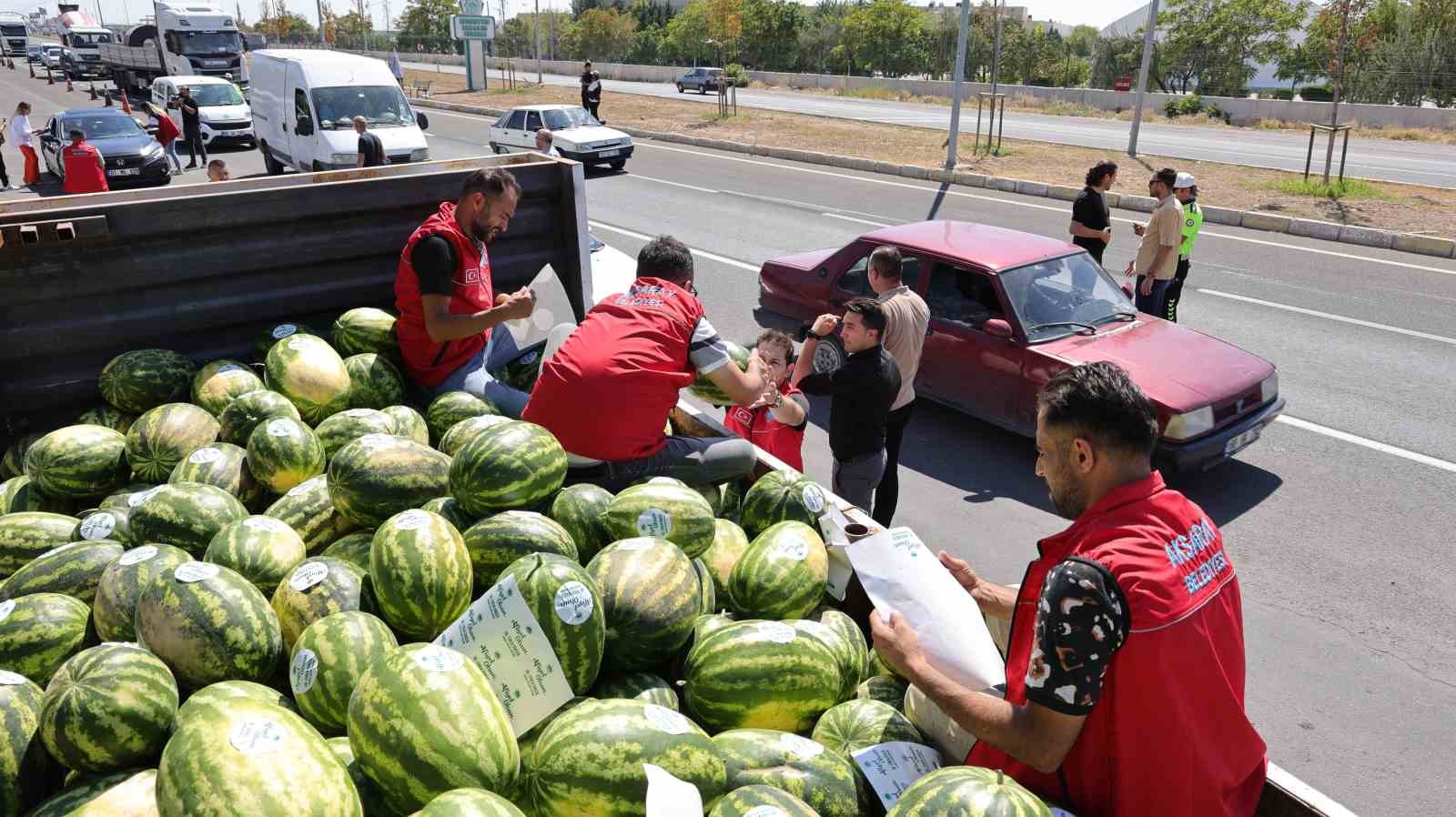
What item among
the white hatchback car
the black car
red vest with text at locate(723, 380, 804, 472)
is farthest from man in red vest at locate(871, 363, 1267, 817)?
Answer: the black car

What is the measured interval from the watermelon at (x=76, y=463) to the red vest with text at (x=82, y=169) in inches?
572

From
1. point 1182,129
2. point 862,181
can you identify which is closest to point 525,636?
point 862,181

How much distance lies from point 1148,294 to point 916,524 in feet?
16.5

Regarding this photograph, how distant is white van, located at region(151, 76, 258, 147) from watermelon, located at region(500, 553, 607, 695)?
28.8 metres

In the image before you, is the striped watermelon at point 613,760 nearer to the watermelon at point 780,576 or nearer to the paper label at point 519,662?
the paper label at point 519,662

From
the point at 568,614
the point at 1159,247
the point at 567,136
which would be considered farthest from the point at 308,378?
the point at 567,136

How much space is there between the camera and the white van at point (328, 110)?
2014 cm

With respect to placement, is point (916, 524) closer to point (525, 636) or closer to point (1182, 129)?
point (525, 636)

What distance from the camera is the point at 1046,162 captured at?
1004 inches

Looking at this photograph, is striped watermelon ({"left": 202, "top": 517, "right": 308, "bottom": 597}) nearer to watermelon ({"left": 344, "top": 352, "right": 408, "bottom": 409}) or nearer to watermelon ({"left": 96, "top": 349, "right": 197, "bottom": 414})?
watermelon ({"left": 344, "top": 352, "right": 408, "bottom": 409})

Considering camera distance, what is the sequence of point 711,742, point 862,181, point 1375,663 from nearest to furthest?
1. point 711,742
2. point 1375,663
3. point 862,181

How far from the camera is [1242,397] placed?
7492 mm

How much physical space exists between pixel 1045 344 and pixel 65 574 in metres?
6.82

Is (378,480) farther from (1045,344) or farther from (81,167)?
(81,167)
